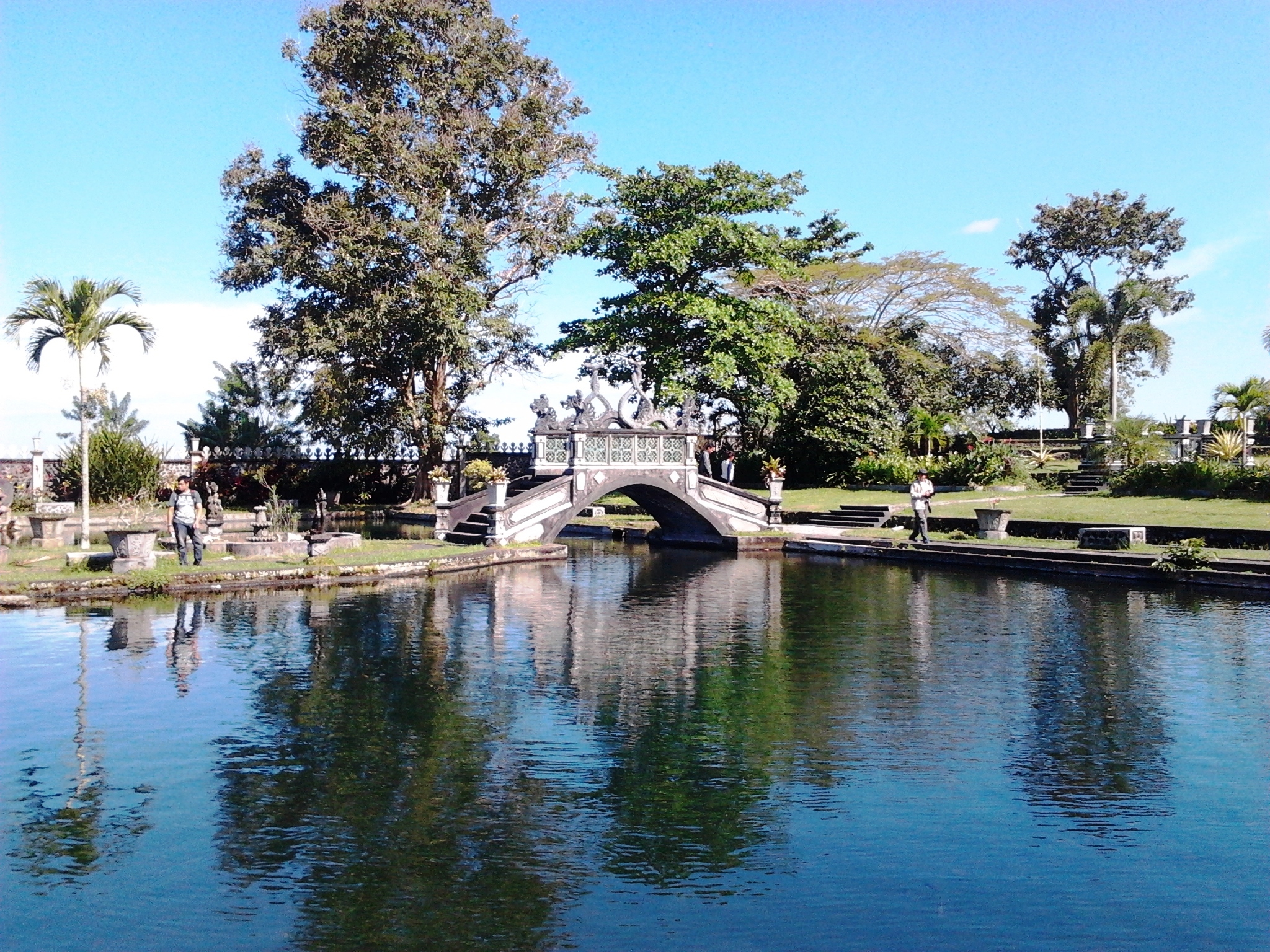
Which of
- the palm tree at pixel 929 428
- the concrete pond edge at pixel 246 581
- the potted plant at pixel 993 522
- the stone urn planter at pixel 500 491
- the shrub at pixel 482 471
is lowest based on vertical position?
the concrete pond edge at pixel 246 581

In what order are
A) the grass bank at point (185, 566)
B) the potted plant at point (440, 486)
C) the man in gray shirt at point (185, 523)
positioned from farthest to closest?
1. the potted plant at point (440, 486)
2. the man in gray shirt at point (185, 523)
3. the grass bank at point (185, 566)

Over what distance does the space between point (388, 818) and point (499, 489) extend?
64.2 ft

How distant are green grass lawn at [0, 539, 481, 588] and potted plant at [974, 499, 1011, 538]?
12108 mm

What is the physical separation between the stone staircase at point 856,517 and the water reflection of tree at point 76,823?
24.7 meters

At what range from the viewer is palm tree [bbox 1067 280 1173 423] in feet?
163

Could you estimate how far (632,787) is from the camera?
855cm

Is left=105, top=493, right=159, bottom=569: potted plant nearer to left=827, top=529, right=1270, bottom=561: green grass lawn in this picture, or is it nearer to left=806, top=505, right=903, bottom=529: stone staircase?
left=827, top=529, right=1270, bottom=561: green grass lawn

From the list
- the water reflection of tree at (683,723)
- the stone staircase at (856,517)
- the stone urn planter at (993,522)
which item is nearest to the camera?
the water reflection of tree at (683,723)

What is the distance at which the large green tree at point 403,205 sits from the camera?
37250 mm

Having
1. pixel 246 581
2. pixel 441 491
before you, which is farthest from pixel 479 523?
pixel 246 581

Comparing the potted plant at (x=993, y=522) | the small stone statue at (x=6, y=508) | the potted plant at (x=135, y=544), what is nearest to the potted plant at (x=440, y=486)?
the small stone statue at (x=6, y=508)

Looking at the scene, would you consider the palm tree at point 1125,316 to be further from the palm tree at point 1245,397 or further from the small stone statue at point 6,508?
the small stone statue at point 6,508

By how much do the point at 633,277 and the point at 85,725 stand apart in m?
29.6

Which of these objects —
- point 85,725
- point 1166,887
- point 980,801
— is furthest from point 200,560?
point 1166,887
